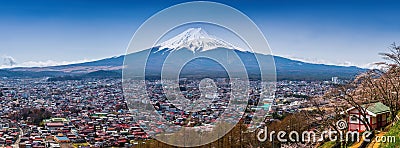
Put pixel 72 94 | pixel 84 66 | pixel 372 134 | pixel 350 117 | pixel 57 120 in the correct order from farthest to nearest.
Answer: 1. pixel 84 66
2. pixel 72 94
3. pixel 57 120
4. pixel 350 117
5. pixel 372 134

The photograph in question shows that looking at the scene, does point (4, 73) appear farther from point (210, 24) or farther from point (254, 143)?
point (210, 24)

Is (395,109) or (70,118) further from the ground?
(395,109)

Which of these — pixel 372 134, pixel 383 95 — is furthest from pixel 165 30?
pixel 383 95

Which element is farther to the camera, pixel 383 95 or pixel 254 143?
pixel 254 143

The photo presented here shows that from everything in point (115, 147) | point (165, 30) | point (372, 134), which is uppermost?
point (165, 30)

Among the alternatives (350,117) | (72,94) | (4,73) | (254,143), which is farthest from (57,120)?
(4,73)

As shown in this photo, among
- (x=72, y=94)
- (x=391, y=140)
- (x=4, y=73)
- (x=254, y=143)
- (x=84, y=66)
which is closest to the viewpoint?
(x=391, y=140)
